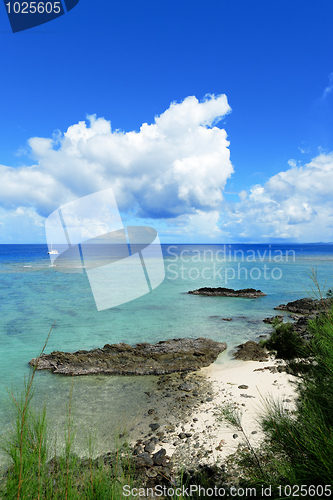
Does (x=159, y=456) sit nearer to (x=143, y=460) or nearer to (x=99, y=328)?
(x=143, y=460)

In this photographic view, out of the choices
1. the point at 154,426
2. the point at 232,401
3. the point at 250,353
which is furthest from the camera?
the point at 250,353

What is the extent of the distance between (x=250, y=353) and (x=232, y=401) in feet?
14.3

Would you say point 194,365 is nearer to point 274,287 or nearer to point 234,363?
point 234,363

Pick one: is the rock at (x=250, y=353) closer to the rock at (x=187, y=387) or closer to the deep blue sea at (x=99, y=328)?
the deep blue sea at (x=99, y=328)

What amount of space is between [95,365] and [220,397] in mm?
5183

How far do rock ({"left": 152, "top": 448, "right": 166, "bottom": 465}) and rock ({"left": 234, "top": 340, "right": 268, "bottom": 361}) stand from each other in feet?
21.4

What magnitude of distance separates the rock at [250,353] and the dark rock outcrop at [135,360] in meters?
0.84

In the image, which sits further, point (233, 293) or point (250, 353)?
point (233, 293)

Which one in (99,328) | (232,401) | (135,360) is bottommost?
(99,328)

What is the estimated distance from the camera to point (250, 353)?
11602 millimetres

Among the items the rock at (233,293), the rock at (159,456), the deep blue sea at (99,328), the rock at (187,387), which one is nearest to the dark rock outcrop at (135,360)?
the deep blue sea at (99,328)

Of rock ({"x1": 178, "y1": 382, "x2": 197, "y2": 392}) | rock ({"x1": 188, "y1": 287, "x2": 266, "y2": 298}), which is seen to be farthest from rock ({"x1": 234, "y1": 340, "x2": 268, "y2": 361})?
rock ({"x1": 188, "y1": 287, "x2": 266, "y2": 298})

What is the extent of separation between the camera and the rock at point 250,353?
1119 centimetres

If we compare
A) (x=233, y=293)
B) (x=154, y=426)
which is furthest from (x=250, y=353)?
(x=233, y=293)
